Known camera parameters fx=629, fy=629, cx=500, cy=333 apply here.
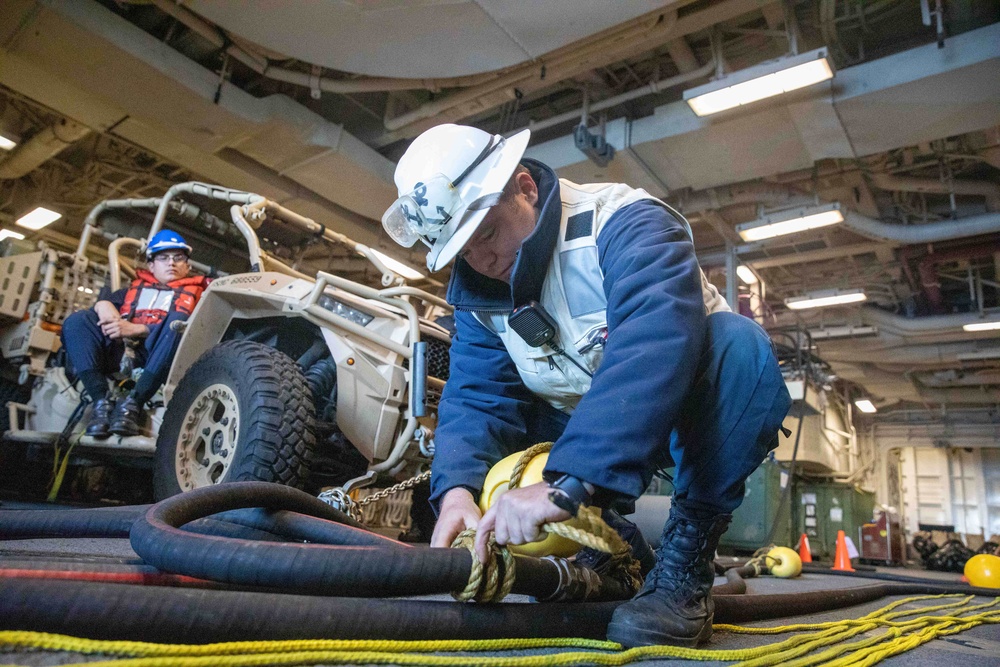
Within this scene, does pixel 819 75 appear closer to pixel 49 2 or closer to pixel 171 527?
pixel 171 527

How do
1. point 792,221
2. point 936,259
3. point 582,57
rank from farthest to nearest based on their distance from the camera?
point 936,259, point 792,221, point 582,57

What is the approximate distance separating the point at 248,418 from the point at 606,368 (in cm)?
188

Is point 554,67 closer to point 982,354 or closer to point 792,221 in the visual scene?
point 792,221

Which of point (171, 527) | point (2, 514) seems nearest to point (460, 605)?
point (171, 527)

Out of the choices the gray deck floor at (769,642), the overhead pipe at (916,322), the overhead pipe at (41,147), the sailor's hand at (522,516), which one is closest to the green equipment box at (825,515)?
the overhead pipe at (916,322)

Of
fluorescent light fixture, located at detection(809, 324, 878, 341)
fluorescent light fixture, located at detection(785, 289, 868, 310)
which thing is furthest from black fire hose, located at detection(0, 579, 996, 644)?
fluorescent light fixture, located at detection(809, 324, 878, 341)

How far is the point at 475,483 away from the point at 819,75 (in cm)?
502

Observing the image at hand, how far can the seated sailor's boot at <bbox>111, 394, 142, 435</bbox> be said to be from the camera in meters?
3.38

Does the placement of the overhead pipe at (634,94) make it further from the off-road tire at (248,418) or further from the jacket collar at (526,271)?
the jacket collar at (526,271)

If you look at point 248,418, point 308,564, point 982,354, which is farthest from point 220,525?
point 982,354

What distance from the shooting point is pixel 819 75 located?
16.6ft

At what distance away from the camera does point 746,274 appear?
30.4ft

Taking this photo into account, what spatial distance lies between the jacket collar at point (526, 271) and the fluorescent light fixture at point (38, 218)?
1011 centimetres

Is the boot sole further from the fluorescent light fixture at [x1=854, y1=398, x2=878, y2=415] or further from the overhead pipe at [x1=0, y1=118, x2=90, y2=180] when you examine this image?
the fluorescent light fixture at [x1=854, y1=398, x2=878, y2=415]
